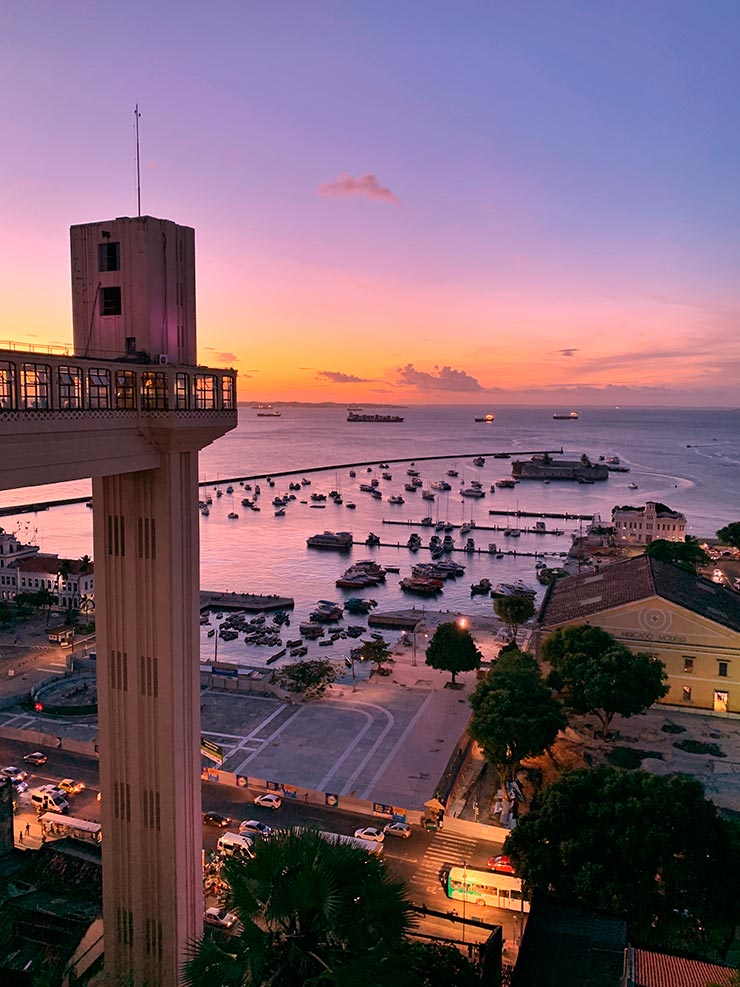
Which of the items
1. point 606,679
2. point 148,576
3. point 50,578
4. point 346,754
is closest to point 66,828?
point 346,754

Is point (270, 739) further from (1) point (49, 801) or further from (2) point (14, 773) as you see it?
(2) point (14, 773)

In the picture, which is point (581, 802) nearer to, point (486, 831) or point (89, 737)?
point (486, 831)

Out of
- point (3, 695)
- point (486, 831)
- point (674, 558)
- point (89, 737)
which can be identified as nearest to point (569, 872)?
point (486, 831)

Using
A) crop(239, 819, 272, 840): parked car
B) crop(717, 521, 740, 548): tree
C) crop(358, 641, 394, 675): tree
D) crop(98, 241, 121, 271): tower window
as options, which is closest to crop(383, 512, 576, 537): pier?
crop(717, 521, 740, 548): tree

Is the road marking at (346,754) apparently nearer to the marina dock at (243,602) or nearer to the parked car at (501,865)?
the parked car at (501,865)

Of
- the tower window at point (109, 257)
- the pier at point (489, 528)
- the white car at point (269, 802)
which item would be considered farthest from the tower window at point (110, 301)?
the pier at point (489, 528)
